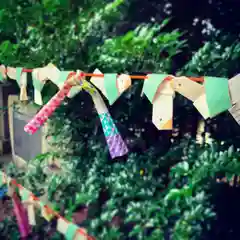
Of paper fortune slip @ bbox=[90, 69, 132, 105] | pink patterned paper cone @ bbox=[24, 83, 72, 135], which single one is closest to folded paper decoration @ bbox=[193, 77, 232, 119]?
paper fortune slip @ bbox=[90, 69, 132, 105]

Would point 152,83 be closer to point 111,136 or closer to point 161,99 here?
point 161,99

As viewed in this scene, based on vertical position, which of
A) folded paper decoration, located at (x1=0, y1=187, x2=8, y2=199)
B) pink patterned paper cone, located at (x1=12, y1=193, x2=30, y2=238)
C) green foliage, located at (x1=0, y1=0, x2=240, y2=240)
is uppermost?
green foliage, located at (x1=0, y1=0, x2=240, y2=240)

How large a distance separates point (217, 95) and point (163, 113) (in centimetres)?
10

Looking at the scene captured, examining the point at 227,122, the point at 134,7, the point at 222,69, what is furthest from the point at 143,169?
the point at 134,7

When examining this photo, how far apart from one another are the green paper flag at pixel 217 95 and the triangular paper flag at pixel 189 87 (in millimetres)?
17

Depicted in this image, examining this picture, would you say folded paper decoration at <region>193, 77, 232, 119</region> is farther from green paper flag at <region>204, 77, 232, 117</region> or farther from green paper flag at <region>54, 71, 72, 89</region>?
green paper flag at <region>54, 71, 72, 89</region>

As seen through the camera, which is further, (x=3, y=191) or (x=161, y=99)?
(x=3, y=191)

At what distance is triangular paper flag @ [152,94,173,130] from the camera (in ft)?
1.77

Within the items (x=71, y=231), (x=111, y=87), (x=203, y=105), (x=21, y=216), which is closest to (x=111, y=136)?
(x=111, y=87)

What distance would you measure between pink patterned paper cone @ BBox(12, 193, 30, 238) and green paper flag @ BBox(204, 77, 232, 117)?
3.04ft

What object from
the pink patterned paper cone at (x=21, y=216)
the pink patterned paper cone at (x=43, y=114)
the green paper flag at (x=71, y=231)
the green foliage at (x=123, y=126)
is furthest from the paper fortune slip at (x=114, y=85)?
the pink patterned paper cone at (x=21, y=216)

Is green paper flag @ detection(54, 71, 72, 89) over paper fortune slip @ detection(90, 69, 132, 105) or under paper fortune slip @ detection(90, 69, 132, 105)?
over

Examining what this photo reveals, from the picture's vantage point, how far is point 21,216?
3.90 ft

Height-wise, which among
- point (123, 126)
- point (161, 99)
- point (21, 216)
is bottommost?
point (21, 216)
